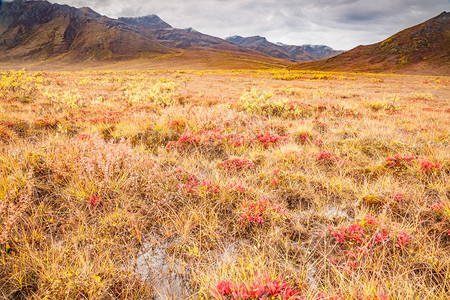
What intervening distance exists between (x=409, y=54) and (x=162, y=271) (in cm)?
9839

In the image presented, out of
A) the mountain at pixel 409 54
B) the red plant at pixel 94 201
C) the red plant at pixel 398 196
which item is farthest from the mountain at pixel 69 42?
the red plant at pixel 94 201

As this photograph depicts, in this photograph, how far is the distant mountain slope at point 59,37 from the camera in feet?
410

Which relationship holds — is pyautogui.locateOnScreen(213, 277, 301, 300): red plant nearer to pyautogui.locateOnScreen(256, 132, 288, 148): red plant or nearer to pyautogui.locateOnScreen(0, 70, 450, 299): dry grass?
pyautogui.locateOnScreen(0, 70, 450, 299): dry grass

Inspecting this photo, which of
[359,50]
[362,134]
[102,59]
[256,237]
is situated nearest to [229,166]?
[256,237]

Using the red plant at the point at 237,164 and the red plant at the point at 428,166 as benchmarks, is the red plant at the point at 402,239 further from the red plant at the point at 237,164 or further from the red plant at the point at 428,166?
the red plant at the point at 237,164

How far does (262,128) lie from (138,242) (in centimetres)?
508

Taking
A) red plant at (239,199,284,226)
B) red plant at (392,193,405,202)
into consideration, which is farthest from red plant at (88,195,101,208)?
red plant at (392,193,405,202)

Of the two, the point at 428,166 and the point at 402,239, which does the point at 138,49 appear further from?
the point at 402,239

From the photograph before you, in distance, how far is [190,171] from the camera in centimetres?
390

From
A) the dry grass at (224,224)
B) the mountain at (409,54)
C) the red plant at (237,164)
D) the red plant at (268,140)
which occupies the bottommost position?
the dry grass at (224,224)

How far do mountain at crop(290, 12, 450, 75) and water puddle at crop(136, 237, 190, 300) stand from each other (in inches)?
3234

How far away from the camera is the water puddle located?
6.73 feet

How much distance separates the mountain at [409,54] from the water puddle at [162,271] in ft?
270

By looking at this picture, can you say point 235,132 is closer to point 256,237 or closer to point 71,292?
point 256,237
